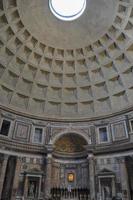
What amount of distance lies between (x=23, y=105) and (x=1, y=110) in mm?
3268

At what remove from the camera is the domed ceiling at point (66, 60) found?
22906 mm

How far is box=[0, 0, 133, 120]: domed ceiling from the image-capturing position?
75.2ft

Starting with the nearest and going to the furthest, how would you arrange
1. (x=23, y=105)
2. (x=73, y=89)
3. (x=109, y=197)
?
(x=109, y=197) < (x=23, y=105) < (x=73, y=89)

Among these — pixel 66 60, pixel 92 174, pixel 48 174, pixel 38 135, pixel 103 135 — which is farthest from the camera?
pixel 66 60

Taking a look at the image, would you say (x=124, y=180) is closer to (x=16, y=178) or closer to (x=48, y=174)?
(x=48, y=174)

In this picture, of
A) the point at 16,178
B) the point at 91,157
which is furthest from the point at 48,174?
the point at 91,157

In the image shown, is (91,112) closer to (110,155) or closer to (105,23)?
(110,155)

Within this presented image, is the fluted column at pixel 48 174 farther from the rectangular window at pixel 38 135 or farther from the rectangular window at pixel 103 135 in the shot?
the rectangular window at pixel 103 135

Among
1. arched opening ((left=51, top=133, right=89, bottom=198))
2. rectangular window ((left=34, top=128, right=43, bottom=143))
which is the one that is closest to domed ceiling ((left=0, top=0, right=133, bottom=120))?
rectangular window ((left=34, top=128, right=43, bottom=143))

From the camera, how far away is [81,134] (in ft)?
81.0

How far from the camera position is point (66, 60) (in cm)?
2661

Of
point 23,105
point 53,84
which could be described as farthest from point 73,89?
point 23,105

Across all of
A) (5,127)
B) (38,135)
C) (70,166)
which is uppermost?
(5,127)

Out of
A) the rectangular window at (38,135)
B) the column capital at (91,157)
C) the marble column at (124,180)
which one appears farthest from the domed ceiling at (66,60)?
the marble column at (124,180)
